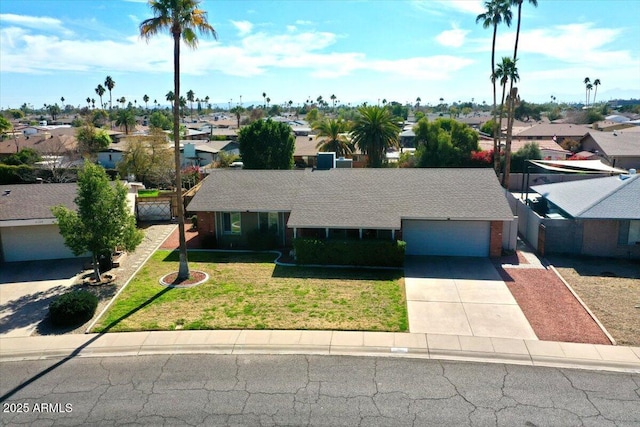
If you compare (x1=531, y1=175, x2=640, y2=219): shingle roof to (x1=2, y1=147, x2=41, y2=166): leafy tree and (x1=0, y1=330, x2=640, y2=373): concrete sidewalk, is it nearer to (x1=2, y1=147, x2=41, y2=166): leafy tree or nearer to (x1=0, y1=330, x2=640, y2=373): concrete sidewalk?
(x1=0, y1=330, x2=640, y2=373): concrete sidewalk

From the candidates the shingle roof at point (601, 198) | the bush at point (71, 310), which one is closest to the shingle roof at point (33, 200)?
the bush at point (71, 310)

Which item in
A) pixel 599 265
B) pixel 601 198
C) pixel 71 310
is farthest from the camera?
pixel 601 198

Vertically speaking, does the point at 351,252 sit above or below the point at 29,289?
above

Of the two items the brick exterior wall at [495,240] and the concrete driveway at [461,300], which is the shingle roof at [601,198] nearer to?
the brick exterior wall at [495,240]

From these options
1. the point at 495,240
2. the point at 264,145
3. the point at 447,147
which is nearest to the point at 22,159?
the point at 264,145

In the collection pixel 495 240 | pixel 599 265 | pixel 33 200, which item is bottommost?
pixel 599 265

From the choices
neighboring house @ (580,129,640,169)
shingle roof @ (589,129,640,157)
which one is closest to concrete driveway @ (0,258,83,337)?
neighboring house @ (580,129,640,169)

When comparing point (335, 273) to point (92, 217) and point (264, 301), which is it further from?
point (92, 217)
